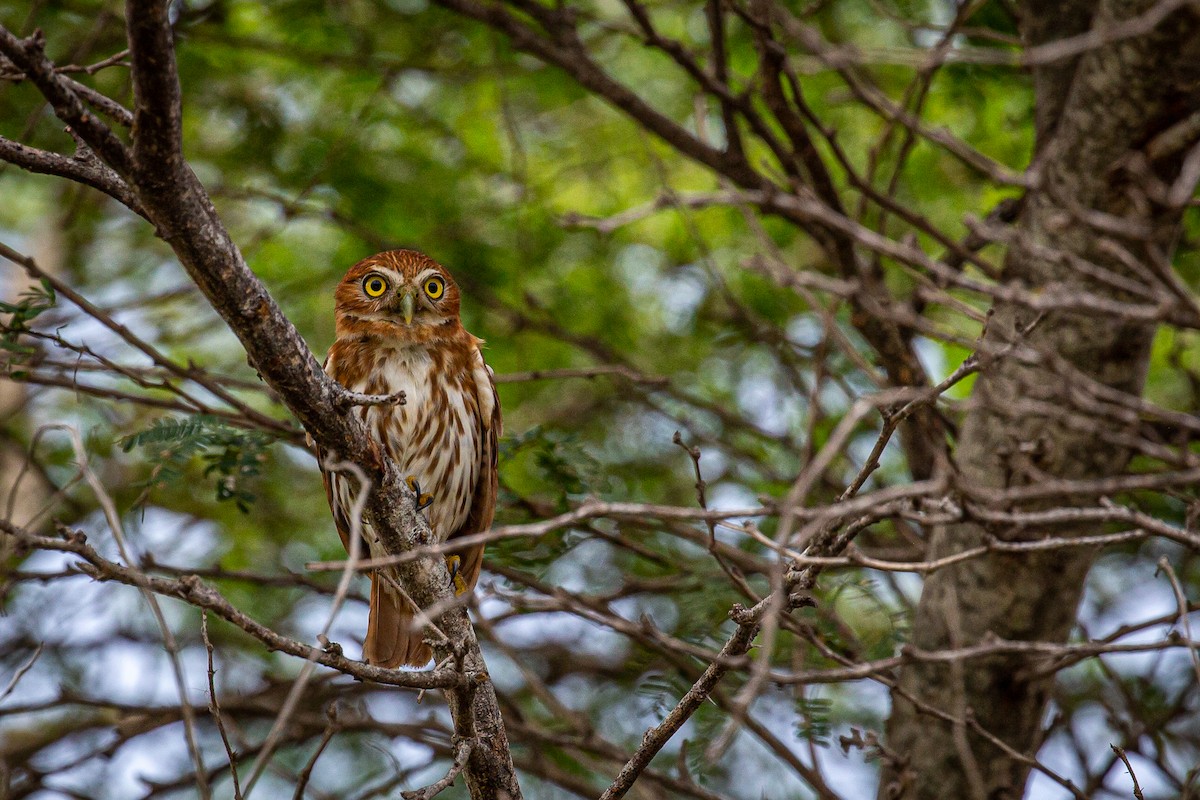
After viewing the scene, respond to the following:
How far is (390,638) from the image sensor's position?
4.53 meters

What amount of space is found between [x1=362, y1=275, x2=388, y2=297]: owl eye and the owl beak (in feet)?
0.42

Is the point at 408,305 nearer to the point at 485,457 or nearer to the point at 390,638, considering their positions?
the point at 485,457

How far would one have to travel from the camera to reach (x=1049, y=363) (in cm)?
206

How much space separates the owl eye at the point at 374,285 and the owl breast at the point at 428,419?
0.26m

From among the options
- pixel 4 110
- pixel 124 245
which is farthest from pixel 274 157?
pixel 124 245

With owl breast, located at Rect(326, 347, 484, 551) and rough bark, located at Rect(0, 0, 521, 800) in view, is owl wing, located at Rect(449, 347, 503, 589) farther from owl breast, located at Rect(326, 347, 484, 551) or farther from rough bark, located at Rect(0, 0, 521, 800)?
rough bark, located at Rect(0, 0, 521, 800)

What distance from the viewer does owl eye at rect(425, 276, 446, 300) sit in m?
4.95

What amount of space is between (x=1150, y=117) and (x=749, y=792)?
3711 mm

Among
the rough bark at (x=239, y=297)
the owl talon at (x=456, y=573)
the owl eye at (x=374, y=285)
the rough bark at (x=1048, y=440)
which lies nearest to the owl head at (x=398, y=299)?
the owl eye at (x=374, y=285)

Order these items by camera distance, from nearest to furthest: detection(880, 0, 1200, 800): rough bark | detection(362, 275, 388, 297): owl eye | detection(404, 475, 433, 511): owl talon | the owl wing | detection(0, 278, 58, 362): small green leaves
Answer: detection(0, 278, 58, 362): small green leaves, detection(880, 0, 1200, 800): rough bark, detection(404, 475, 433, 511): owl talon, the owl wing, detection(362, 275, 388, 297): owl eye

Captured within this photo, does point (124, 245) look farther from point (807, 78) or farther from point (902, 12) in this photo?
point (902, 12)

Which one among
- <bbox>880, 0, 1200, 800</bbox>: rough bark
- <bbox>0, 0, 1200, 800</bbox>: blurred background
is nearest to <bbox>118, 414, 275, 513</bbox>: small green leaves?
<bbox>0, 0, 1200, 800</bbox>: blurred background

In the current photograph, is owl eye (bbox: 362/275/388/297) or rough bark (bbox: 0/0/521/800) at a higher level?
owl eye (bbox: 362/275/388/297)

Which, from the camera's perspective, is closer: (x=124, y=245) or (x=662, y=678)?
(x=662, y=678)
